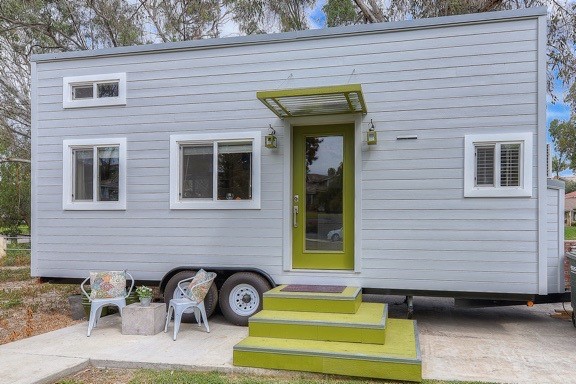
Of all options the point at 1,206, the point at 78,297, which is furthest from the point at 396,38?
the point at 1,206

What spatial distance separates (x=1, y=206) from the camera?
51.8 feet

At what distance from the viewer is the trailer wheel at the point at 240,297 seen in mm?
5268

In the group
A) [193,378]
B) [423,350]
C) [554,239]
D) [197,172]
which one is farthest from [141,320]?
[554,239]

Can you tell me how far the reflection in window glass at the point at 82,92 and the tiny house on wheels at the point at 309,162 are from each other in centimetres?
3

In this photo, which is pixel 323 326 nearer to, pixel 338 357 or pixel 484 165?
pixel 338 357

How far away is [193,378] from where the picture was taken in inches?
142

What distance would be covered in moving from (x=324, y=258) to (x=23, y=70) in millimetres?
13220

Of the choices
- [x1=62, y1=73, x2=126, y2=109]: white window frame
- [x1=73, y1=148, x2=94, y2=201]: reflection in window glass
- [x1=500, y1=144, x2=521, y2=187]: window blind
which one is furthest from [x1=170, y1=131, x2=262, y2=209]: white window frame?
[x1=500, y1=144, x2=521, y2=187]: window blind

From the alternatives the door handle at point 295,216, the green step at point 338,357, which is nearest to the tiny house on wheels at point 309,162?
the door handle at point 295,216

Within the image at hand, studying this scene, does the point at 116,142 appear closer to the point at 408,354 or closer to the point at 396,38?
the point at 396,38

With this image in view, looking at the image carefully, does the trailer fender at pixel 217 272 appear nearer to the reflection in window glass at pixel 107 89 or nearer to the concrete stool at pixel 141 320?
the concrete stool at pixel 141 320

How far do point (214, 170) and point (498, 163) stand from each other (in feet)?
10.9

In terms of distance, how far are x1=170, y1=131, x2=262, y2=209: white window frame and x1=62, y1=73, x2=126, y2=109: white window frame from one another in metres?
0.99

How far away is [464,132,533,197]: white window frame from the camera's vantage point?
15.3ft
